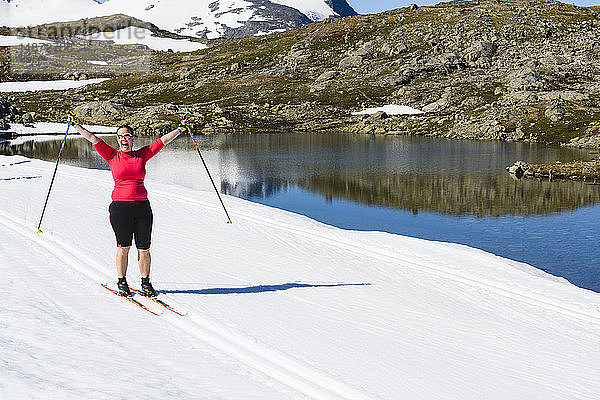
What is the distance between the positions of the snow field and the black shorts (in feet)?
4.43

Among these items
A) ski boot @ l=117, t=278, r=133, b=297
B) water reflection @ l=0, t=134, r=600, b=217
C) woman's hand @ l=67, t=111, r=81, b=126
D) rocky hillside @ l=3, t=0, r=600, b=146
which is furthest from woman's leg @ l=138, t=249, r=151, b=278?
rocky hillside @ l=3, t=0, r=600, b=146

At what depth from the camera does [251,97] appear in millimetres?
156625

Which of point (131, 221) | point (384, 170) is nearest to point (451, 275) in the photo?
point (131, 221)

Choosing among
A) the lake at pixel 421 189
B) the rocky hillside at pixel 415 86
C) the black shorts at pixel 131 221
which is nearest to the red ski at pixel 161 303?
the black shorts at pixel 131 221

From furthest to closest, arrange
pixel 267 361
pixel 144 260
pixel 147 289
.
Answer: pixel 147 289 < pixel 144 260 < pixel 267 361

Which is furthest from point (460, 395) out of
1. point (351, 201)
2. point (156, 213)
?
point (351, 201)

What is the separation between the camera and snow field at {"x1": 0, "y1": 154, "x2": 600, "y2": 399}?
795 cm

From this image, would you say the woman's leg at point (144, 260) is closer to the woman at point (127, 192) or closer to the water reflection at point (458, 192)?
the woman at point (127, 192)

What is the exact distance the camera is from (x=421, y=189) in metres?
45.8

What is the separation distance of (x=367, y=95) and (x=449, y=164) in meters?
86.4

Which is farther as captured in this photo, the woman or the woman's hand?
the woman's hand

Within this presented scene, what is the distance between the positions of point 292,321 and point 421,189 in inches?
1442

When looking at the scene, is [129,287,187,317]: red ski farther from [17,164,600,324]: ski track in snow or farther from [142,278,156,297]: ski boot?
[17,164,600,324]: ski track in snow

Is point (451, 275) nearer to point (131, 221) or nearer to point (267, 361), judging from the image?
point (267, 361)
